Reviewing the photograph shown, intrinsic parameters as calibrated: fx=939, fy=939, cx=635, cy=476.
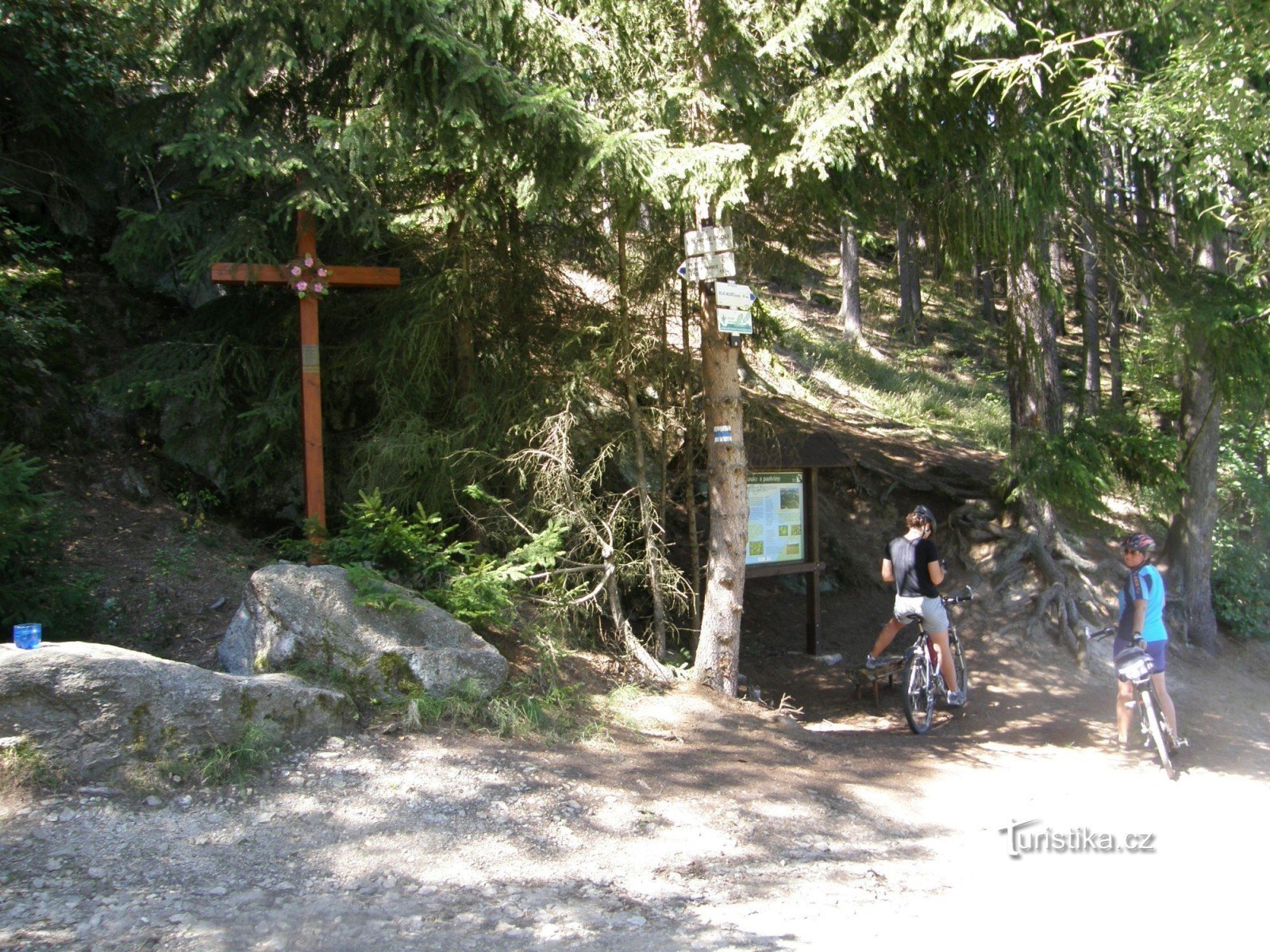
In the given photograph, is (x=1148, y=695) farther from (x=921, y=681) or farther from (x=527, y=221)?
(x=527, y=221)

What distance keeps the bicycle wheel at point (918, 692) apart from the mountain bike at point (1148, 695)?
1.70 metres

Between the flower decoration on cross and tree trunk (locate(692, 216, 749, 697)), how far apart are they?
3313 millimetres

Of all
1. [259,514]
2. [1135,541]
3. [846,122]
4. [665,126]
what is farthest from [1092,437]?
[259,514]

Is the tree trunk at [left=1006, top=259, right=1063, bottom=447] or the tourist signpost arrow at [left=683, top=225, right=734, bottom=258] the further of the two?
the tree trunk at [left=1006, top=259, right=1063, bottom=447]

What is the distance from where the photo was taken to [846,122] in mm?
7391

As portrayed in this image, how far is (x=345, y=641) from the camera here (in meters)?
6.38

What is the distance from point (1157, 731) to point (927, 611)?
79.5 inches

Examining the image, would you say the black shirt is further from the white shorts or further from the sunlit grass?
the sunlit grass

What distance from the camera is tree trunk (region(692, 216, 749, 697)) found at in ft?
27.4

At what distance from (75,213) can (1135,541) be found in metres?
11.1

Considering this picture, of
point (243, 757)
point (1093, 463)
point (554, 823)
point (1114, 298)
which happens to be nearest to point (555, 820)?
point (554, 823)

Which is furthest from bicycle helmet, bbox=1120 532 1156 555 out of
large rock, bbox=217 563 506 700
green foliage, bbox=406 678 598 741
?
large rock, bbox=217 563 506 700

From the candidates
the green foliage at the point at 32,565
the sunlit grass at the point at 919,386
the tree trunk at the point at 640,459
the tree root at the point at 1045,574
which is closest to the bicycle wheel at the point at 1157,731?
the tree trunk at the point at 640,459

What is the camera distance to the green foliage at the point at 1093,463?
11.0m
